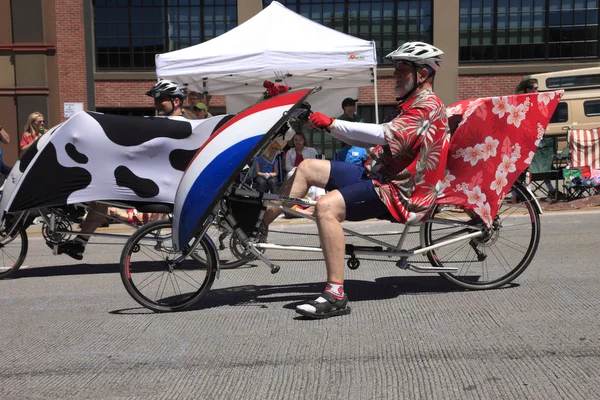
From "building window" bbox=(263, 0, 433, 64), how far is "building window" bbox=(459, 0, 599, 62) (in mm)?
1397

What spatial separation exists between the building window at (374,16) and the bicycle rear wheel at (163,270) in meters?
19.6

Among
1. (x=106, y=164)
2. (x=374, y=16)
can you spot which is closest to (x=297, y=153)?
(x=106, y=164)

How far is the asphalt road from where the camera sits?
13.0 feet

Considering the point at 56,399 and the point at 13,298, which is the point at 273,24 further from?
the point at 56,399

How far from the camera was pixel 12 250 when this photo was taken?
782 cm

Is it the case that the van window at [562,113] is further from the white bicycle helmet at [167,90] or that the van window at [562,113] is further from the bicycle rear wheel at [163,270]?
the bicycle rear wheel at [163,270]

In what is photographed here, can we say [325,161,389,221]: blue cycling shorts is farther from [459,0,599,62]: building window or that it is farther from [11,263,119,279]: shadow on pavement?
[459,0,599,62]: building window

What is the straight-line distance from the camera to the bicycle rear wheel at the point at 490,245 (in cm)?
607

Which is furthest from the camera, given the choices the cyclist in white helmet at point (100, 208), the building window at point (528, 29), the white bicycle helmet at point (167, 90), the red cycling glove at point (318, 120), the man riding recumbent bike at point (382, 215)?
the building window at point (528, 29)

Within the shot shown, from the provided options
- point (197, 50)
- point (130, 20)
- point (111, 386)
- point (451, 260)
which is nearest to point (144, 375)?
point (111, 386)

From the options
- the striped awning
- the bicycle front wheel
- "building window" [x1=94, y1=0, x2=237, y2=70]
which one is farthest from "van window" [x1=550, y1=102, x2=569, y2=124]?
the bicycle front wheel

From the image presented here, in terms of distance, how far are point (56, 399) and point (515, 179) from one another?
372 centimetres

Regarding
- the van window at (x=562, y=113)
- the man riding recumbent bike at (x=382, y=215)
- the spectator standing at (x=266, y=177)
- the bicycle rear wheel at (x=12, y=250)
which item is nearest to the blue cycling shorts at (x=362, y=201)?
the man riding recumbent bike at (x=382, y=215)

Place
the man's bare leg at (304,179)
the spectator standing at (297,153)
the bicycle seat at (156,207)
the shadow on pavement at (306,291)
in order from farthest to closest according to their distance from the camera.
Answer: the spectator standing at (297,153), the bicycle seat at (156,207), the shadow on pavement at (306,291), the man's bare leg at (304,179)
